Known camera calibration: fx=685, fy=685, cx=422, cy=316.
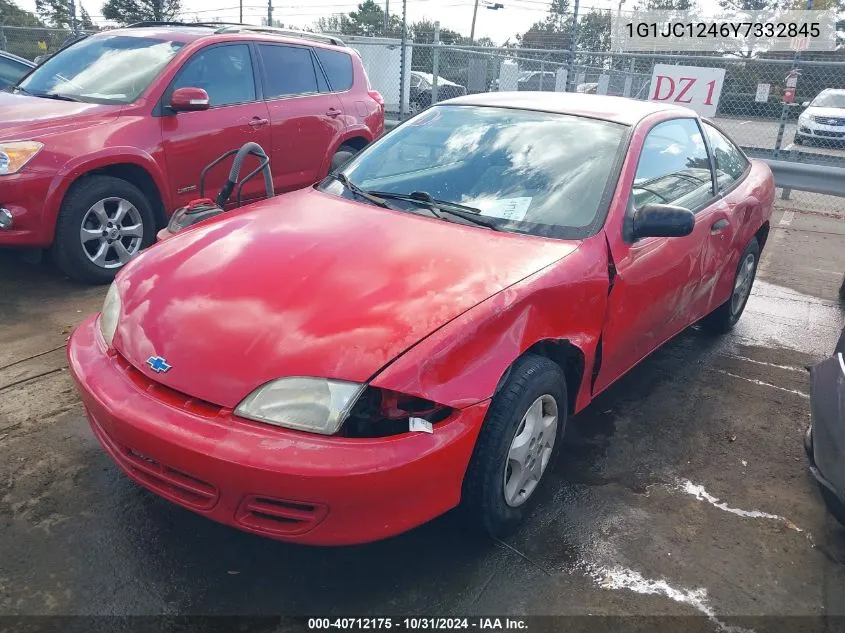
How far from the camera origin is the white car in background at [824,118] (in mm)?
13906

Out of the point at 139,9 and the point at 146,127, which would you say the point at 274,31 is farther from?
the point at 139,9

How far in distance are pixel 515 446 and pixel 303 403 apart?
2.61ft

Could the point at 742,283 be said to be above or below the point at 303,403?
below

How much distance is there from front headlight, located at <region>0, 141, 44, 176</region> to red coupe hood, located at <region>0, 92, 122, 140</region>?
0.06 metres

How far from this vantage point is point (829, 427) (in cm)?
246

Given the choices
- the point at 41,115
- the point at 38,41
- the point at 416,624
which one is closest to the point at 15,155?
the point at 41,115

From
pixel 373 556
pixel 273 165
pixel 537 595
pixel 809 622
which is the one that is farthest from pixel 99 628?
pixel 273 165

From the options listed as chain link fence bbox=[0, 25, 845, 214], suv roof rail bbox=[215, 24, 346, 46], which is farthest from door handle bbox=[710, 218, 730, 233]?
chain link fence bbox=[0, 25, 845, 214]

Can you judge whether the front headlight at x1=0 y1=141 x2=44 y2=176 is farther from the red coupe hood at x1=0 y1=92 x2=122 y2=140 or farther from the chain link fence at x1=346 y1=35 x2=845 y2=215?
the chain link fence at x1=346 y1=35 x2=845 y2=215

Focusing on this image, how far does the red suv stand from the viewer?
435 centimetres

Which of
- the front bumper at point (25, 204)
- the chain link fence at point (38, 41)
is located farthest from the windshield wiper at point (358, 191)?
the chain link fence at point (38, 41)

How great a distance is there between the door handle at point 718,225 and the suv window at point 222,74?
3764 mm

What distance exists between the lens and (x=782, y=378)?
407cm

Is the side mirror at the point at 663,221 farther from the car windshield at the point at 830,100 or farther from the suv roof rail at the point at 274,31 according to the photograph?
the car windshield at the point at 830,100
